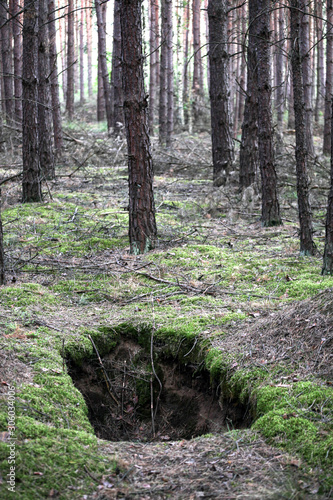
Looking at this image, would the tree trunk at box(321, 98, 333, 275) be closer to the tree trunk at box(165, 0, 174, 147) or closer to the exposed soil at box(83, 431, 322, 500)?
the exposed soil at box(83, 431, 322, 500)

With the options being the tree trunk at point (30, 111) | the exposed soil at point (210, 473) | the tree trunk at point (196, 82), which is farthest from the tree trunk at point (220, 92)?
the tree trunk at point (196, 82)

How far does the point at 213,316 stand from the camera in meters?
5.15

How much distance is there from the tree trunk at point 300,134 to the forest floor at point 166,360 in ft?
1.22

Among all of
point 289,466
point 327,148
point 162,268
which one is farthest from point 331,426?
point 327,148

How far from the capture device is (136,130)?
7309 mm

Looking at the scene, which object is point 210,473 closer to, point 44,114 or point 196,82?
point 44,114

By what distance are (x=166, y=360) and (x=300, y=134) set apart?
3647 mm

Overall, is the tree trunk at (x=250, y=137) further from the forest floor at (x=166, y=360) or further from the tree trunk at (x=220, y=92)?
the forest floor at (x=166, y=360)

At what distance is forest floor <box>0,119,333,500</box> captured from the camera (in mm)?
2846

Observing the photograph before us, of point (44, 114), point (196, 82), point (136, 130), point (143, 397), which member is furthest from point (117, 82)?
point (143, 397)

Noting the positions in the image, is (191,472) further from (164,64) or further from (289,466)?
(164,64)

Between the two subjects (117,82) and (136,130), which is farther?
(117,82)

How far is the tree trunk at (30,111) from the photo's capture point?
966 cm

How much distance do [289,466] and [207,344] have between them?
1.85 metres
